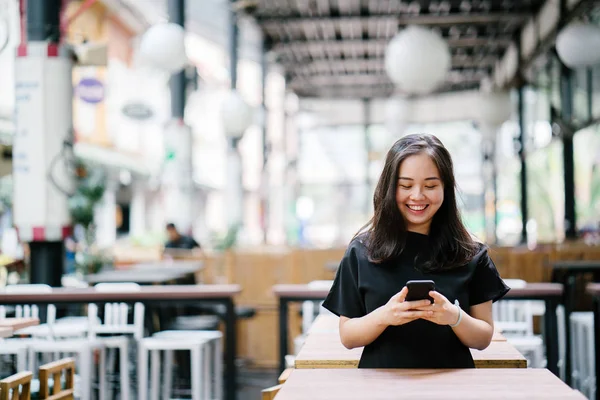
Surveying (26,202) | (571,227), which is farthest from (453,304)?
(571,227)

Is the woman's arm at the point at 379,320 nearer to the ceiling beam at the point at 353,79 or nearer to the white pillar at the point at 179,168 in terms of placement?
the white pillar at the point at 179,168

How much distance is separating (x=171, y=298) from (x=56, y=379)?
4.53 ft

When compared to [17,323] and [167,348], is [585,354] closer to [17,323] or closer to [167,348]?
[167,348]

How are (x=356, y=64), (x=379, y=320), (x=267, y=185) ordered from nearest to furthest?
(x=379, y=320), (x=267, y=185), (x=356, y=64)

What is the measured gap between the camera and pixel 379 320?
7.05 feet

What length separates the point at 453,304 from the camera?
221 cm

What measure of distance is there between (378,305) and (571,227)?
9.47 meters

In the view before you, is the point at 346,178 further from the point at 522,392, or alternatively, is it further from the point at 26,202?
the point at 522,392

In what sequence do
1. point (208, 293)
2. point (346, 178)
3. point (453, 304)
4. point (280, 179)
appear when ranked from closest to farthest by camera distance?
point (453, 304) < point (208, 293) < point (280, 179) < point (346, 178)

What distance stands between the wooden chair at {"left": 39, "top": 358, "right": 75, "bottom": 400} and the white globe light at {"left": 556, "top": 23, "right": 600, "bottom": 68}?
5.19m

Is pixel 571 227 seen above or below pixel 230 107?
below

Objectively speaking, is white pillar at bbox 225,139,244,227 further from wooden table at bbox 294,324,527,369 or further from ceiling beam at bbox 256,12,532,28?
wooden table at bbox 294,324,527,369

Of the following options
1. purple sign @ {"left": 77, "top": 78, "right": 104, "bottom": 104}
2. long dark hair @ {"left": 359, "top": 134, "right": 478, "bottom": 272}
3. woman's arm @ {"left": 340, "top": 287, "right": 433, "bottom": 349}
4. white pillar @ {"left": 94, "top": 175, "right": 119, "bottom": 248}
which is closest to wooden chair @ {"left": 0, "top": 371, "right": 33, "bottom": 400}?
woman's arm @ {"left": 340, "top": 287, "right": 433, "bottom": 349}

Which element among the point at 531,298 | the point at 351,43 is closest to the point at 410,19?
the point at 351,43
